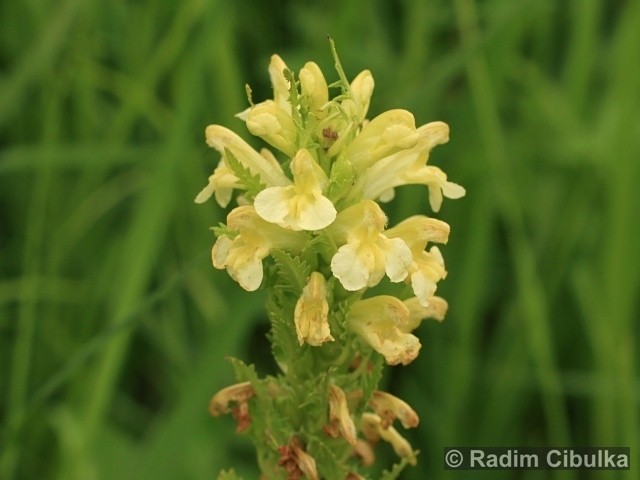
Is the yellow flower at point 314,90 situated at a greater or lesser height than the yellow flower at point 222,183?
greater

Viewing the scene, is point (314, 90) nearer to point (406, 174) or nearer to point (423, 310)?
point (406, 174)

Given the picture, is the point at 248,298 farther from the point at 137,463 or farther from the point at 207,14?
the point at 207,14

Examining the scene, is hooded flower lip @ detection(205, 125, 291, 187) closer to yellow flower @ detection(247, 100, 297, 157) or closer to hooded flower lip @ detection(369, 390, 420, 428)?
yellow flower @ detection(247, 100, 297, 157)

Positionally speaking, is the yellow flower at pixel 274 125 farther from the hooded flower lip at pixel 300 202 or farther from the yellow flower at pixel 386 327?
the yellow flower at pixel 386 327

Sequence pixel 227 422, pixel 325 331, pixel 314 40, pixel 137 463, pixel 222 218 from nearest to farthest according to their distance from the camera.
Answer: pixel 325 331, pixel 137 463, pixel 227 422, pixel 222 218, pixel 314 40

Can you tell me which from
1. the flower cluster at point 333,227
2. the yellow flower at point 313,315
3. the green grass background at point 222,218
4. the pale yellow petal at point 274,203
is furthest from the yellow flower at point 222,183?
the green grass background at point 222,218

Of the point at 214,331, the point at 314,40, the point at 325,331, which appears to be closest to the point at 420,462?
the point at 214,331

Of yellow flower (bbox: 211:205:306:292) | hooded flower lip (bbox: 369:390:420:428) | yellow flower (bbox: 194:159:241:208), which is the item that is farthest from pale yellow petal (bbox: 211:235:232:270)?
hooded flower lip (bbox: 369:390:420:428)

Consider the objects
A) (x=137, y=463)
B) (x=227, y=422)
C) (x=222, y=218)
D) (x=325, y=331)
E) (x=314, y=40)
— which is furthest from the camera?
(x=314, y=40)
